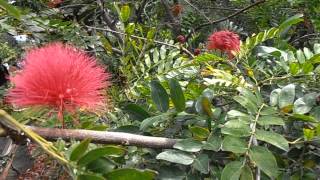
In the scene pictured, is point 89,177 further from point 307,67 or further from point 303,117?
point 307,67

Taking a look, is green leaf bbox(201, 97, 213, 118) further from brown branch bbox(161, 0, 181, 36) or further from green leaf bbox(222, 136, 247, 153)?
brown branch bbox(161, 0, 181, 36)

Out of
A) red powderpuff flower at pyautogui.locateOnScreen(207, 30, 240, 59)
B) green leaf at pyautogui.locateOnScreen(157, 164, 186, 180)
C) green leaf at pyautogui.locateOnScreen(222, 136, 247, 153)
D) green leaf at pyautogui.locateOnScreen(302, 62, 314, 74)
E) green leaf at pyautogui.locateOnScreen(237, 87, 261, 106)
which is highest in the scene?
red powderpuff flower at pyautogui.locateOnScreen(207, 30, 240, 59)

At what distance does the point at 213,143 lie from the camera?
1.01m

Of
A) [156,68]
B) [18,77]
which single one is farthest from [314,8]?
[18,77]

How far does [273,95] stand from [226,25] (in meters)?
1.64

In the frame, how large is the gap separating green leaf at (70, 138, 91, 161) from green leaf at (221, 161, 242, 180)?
0.87 ft

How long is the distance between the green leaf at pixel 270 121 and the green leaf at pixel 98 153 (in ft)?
1.10

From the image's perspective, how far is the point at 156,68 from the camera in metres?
1.81

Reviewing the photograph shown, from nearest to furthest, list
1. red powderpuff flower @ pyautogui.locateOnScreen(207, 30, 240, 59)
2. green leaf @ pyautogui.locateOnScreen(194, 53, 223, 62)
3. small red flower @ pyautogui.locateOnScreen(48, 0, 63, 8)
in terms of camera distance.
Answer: green leaf @ pyautogui.locateOnScreen(194, 53, 223, 62)
red powderpuff flower @ pyautogui.locateOnScreen(207, 30, 240, 59)
small red flower @ pyautogui.locateOnScreen(48, 0, 63, 8)

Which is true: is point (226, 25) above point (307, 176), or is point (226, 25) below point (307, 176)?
above

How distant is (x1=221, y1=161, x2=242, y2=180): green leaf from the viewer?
0.93 meters

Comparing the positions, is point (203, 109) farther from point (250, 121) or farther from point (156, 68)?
point (156, 68)

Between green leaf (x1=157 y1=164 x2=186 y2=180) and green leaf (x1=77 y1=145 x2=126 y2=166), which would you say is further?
green leaf (x1=157 y1=164 x2=186 y2=180)

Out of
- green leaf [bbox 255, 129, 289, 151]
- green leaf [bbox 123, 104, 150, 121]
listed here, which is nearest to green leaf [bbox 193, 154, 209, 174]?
green leaf [bbox 255, 129, 289, 151]
